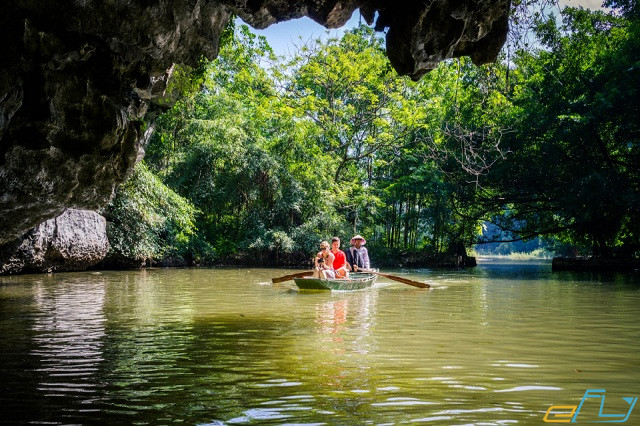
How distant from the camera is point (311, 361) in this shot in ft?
19.6

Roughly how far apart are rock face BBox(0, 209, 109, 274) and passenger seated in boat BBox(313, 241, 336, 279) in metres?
9.92

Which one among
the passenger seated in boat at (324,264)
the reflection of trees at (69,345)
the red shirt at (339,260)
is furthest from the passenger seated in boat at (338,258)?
the reflection of trees at (69,345)

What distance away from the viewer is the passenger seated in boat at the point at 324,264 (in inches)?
581

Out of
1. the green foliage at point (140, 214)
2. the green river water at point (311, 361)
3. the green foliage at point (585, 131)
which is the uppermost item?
the green foliage at point (585, 131)

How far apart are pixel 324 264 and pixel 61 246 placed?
33.1ft

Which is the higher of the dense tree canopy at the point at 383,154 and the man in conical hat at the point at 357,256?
the dense tree canopy at the point at 383,154

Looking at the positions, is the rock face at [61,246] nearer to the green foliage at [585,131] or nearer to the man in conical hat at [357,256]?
the man in conical hat at [357,256]

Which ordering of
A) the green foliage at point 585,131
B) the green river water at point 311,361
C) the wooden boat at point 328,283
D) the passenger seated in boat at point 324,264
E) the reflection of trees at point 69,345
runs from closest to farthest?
the green river water at point 311,361 → the reflection of trees at point 69,345 → the wooden boat at point 328,283 → the passenger seated in boat at point 324,264 → the green foliage at point 585,131

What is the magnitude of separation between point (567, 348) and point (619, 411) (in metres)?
2.59

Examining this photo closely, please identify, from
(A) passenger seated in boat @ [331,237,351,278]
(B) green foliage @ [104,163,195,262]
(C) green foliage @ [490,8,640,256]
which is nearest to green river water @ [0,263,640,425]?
(A) passenger seated in boat @ [331,237,351,278]

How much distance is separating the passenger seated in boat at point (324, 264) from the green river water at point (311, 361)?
125 inches

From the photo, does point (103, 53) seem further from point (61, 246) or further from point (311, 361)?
point (61, 246)

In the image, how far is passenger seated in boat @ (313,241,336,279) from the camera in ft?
48.4

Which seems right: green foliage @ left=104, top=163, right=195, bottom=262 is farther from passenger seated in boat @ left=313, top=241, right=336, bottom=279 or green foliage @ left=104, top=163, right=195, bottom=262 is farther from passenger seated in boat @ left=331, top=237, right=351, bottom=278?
passenger seated in boat @ left=313, top=241, right=336, bottom=279
